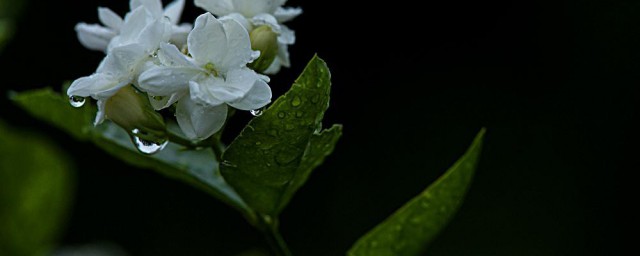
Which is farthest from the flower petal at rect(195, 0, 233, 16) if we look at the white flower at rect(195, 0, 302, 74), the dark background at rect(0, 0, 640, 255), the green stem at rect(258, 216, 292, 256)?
the dark background at rect(0, 0, 640, 255)

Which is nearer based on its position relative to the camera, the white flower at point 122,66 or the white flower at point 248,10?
the white flower at point 122,66

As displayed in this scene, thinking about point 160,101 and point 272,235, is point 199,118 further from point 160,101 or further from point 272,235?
point 272,235

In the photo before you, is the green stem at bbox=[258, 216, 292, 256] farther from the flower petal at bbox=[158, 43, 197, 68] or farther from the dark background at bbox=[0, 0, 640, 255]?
the dark background at bbox=[0, 0, 640, 255]

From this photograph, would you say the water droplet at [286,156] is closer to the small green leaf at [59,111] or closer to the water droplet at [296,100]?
the water droplet at [296,100]

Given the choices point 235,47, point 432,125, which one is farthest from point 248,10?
point 432,125

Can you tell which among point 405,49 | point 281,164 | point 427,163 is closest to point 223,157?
point 281,164

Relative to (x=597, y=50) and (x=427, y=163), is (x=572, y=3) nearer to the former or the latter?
(x=597, y=50)

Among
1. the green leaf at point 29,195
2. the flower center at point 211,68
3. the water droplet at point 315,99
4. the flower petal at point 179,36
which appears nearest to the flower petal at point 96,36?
the flower petal at point 179,36
